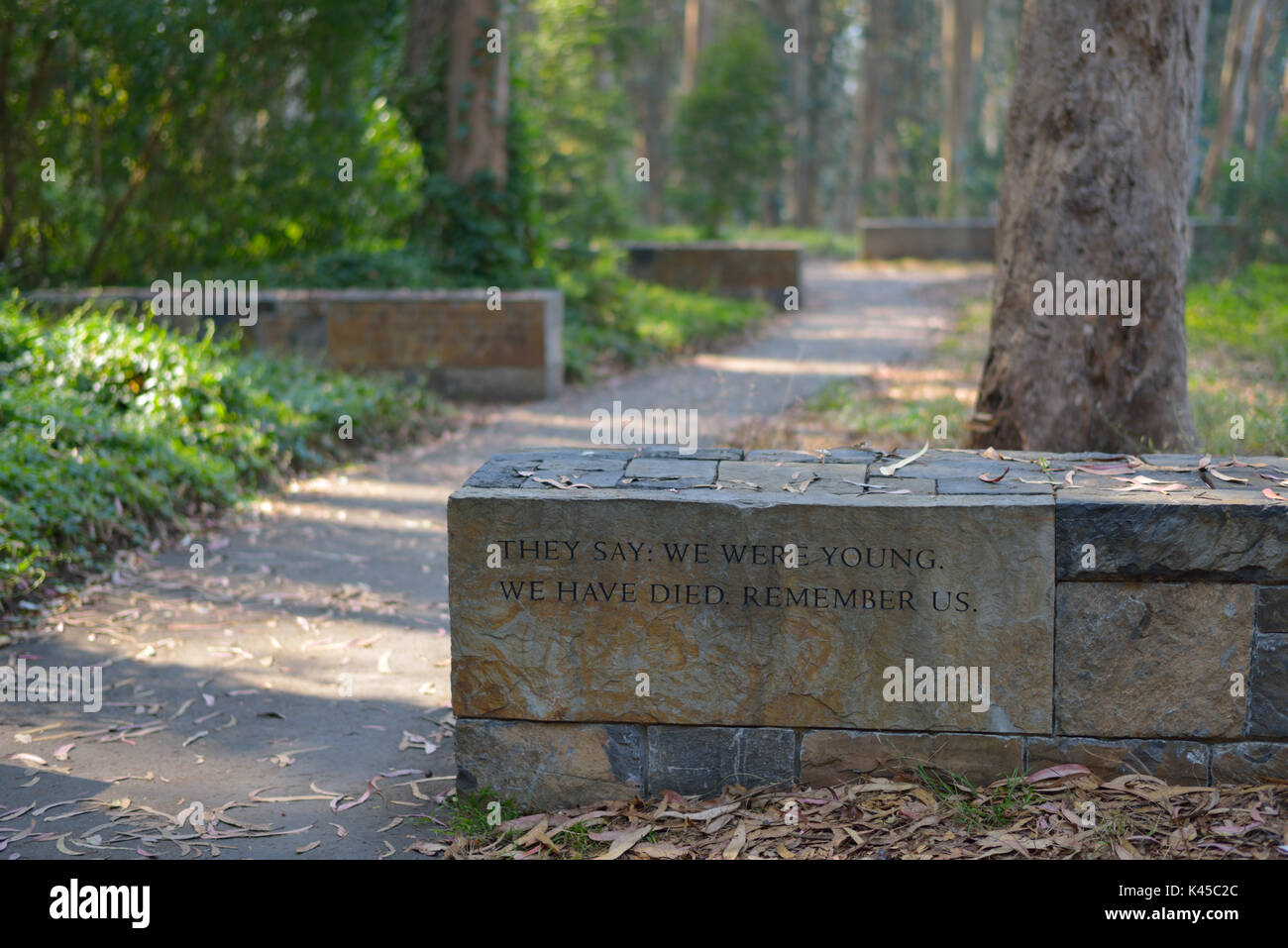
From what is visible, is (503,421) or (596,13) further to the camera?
(596,13)

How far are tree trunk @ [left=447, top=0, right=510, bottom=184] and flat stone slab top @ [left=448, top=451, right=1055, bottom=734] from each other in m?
10.6

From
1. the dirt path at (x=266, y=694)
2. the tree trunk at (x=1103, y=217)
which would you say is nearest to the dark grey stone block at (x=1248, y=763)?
the dirt path at (x=266, y=694)

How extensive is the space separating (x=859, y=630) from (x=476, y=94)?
36.7ft

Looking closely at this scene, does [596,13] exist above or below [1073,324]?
above

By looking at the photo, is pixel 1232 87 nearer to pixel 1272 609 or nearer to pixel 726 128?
pixel 726 128

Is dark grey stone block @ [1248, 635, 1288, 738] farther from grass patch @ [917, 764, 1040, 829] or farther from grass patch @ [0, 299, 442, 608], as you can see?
grass patch @ [0, 299, 442, 608]

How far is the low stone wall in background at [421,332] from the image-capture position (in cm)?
1187

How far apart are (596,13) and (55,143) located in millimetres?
12624

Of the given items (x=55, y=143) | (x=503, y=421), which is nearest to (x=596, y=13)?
(x=55, y=143)

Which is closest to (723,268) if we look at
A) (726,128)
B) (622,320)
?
(622,320)

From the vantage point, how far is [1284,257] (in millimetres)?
19922

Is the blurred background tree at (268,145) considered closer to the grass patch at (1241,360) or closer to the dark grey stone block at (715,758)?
the grass patch at (1241,360)

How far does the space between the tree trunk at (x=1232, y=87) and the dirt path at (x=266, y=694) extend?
2019cm
